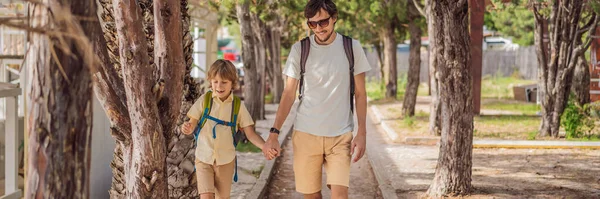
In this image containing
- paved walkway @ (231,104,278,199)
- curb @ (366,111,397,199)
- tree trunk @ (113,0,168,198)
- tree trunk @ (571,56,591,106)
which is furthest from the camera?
tree trunk @ (571,56,591,106)

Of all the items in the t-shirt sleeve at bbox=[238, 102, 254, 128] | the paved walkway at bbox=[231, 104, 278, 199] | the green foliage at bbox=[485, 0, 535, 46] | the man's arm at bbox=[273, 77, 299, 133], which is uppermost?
the green foliage at bbox=[485, 0, 535, 46]

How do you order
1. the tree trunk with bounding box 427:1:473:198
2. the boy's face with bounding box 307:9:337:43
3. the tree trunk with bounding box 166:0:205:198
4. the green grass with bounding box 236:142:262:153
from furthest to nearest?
the green grass with bounding box 236:142:262:153 < the tree trunk with bounding box 427:1:473:198 < the tree trunk with bounding box 166:0:205:198 < the boy's face with bounding box 307:9:337:43

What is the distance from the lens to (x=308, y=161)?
6375mm

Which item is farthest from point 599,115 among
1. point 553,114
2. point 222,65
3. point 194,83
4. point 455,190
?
point 222,65

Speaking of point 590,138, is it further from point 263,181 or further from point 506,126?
point 263,181

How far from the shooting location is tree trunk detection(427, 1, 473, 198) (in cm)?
940

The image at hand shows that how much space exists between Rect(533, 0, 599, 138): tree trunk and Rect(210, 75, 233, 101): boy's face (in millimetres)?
10270

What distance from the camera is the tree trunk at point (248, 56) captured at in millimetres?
17141

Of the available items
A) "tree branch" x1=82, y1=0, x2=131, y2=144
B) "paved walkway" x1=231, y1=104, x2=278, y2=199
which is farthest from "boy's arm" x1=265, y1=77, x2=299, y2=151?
"paved walkway" x1=231, y1=104, x2=278, y2=199

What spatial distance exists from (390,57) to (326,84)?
24.5 m

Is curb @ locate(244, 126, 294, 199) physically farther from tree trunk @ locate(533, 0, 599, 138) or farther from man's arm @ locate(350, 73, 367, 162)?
tree trunk @ locate(533, 0, 599, 138)

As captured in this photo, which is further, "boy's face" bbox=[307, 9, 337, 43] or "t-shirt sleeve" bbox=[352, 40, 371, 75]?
"t-shirt sleeve" bbox=[352, 40, 371, 75]

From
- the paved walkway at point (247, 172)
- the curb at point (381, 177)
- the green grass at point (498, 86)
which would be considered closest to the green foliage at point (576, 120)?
the curb at point (381, 177)

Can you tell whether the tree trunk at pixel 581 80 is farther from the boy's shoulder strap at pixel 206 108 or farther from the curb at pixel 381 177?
the boy's shoulder strap at pixel 206 108
